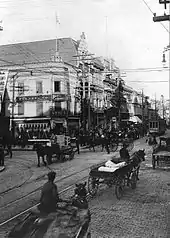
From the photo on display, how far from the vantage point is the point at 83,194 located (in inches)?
310

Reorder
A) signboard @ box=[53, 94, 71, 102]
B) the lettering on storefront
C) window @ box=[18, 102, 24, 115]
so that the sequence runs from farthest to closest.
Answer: window @ box=[18, 102, 24, 115] < the lettering on storefront < signboard @ box=[53, 94, 71, 102]

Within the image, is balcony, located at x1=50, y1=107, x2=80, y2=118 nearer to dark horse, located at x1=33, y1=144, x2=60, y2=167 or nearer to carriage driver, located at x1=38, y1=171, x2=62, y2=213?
dark horse, located at x1=33, y1=144, x2=60, y2=167

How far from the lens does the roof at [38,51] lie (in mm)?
48812

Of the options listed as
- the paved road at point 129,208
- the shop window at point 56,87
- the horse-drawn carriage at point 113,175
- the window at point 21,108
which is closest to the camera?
the paved road at point 129,208

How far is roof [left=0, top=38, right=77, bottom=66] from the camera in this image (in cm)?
4881

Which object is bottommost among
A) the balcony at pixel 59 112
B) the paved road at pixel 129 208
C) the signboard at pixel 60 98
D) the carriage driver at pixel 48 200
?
the paved road at pixel 129 208

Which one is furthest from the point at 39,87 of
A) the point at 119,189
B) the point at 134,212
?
the point at 134,212

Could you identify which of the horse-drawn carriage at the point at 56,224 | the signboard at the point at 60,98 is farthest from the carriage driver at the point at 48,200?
the signboard at the point at 60,98

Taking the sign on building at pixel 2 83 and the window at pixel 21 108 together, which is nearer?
the sign on building at pixel 2 83

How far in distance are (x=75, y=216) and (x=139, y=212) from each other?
342 cm

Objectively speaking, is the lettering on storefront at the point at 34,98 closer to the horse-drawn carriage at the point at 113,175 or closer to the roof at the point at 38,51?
the roof at the point at 38,51

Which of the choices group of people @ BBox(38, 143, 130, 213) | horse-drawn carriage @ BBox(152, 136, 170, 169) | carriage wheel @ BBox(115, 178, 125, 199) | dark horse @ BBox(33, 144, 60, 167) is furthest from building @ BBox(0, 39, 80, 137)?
group of people @ BBox(38, 143, 130, 213)

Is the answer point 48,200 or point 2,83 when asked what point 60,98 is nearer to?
point 2,83

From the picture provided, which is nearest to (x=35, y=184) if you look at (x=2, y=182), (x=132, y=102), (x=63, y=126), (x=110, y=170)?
(x=2, y=182)
